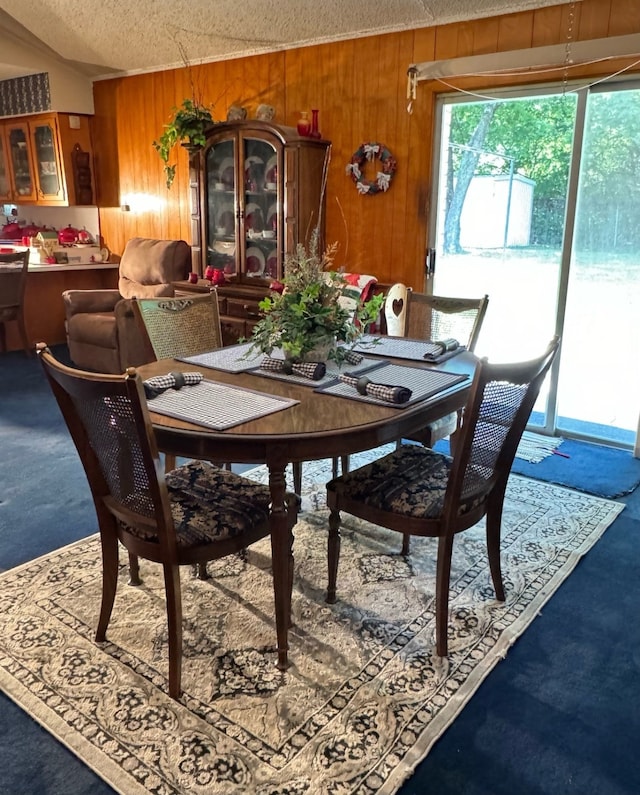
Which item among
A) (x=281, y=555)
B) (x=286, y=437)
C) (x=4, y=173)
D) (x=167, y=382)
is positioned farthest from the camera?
(x=4, y=173)

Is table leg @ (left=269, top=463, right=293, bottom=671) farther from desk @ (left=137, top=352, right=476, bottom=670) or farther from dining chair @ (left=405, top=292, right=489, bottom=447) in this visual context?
A: dining chair @ (left=405, top=292, right=489, bottom=447)

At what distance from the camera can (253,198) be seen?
15.0ft

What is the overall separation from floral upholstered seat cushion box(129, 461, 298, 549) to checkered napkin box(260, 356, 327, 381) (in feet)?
1.28

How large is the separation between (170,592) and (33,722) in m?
0.48

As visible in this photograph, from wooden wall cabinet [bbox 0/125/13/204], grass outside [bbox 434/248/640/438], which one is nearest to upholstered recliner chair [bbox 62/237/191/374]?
wooden wall cabinet [bbox 0/125/13/204]

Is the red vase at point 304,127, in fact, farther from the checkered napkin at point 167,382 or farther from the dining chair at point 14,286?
the checkered napkin at point 167,382

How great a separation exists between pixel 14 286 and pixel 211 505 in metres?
4.11

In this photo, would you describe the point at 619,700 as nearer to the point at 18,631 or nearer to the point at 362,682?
the point at 362,682

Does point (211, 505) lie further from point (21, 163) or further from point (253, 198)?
point (21, 163)

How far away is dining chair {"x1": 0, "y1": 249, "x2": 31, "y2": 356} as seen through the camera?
17.0ft

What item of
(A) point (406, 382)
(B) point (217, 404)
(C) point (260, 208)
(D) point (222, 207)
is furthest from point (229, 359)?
(D) point (222, 207)

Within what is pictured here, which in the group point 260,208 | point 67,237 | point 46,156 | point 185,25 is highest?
point 185,25

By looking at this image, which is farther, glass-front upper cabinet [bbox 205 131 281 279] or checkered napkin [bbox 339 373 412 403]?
glass-front upper cabinet [bbox 205 131 281 279]

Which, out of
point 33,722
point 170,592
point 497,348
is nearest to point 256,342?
point 170,592
